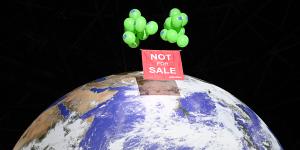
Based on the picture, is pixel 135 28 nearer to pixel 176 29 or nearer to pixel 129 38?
pixel 129 38

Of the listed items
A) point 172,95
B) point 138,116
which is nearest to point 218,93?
point 172,95

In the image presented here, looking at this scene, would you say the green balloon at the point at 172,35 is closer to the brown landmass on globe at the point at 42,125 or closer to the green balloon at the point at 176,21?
the green balloon at the point at 176,21

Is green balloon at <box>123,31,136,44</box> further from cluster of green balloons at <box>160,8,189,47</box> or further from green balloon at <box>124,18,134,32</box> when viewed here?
cluster of green balloons at <box>160,8,189,47</box>

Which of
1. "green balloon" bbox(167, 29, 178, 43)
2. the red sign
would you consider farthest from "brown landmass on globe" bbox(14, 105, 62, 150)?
"green balloon" bbox(167, 29, 178, 43)

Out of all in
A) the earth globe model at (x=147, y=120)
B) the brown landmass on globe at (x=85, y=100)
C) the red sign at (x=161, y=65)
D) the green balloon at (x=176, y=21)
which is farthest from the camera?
the green balloon at (x=176, y=21)

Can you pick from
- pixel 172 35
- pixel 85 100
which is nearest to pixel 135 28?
pixel 172 35

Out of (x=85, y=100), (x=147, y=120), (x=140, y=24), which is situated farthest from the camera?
(x=140, y=24)

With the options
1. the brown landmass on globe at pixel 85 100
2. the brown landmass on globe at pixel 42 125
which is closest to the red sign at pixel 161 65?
the brown landmass on globe at pixel 85 100

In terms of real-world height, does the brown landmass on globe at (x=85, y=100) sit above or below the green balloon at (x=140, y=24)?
below
